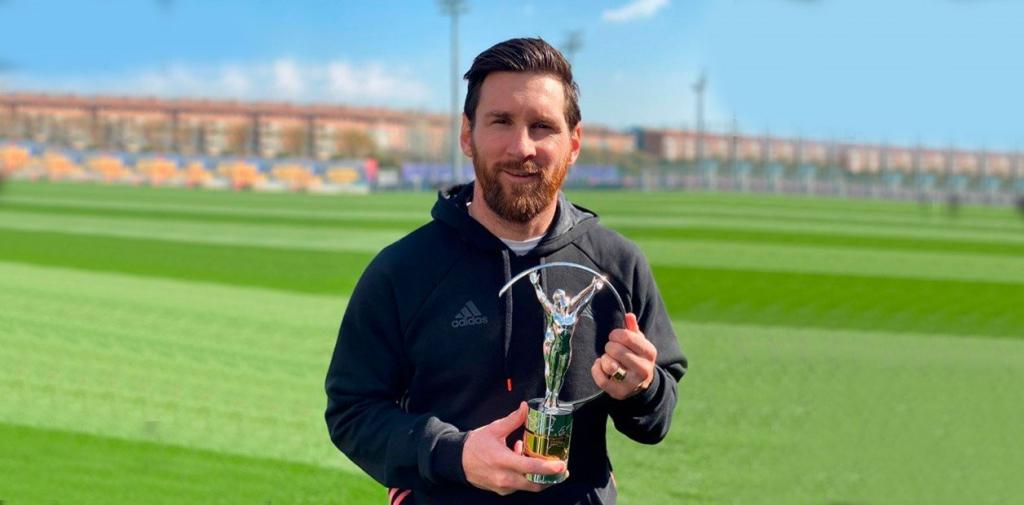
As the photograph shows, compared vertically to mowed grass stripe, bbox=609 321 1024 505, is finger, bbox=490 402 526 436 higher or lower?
higher

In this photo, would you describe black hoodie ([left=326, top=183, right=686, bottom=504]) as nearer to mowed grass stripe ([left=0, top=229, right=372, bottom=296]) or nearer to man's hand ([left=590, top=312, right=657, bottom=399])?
man's hand ([left=590, top=312, right=657, bottom=399])

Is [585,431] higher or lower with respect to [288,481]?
higher

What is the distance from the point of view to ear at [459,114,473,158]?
8.37 ft

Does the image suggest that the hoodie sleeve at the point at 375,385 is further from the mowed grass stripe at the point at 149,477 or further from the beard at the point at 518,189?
the mowed grass stripe at the point at 149,477

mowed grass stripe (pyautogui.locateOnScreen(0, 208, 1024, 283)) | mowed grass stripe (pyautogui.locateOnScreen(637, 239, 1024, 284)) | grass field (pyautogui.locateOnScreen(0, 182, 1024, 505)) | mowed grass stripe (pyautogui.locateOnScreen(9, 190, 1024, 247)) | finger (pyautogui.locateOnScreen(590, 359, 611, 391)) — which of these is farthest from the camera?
mowed grass stripe (pyautogui.locateOnScreen(9, 190, 1024, 247))

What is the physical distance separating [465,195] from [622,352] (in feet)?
2.21

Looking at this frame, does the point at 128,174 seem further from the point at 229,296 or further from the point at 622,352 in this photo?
the point at 622,352

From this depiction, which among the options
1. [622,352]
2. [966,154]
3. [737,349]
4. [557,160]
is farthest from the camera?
[966,154]

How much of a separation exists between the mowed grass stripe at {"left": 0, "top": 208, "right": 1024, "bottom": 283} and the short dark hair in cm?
1803

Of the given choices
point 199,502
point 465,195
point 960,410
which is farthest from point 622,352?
point 960,410

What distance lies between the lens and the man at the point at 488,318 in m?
2.44

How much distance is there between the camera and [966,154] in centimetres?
7438

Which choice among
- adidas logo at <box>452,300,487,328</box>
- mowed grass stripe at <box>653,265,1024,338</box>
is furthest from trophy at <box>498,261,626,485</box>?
mowed grass stripe at <box>653,265,1024,338</box>

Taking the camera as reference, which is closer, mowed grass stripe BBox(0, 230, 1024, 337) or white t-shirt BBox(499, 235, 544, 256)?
white t-shirt BBox(499, 235, 544, 256)
